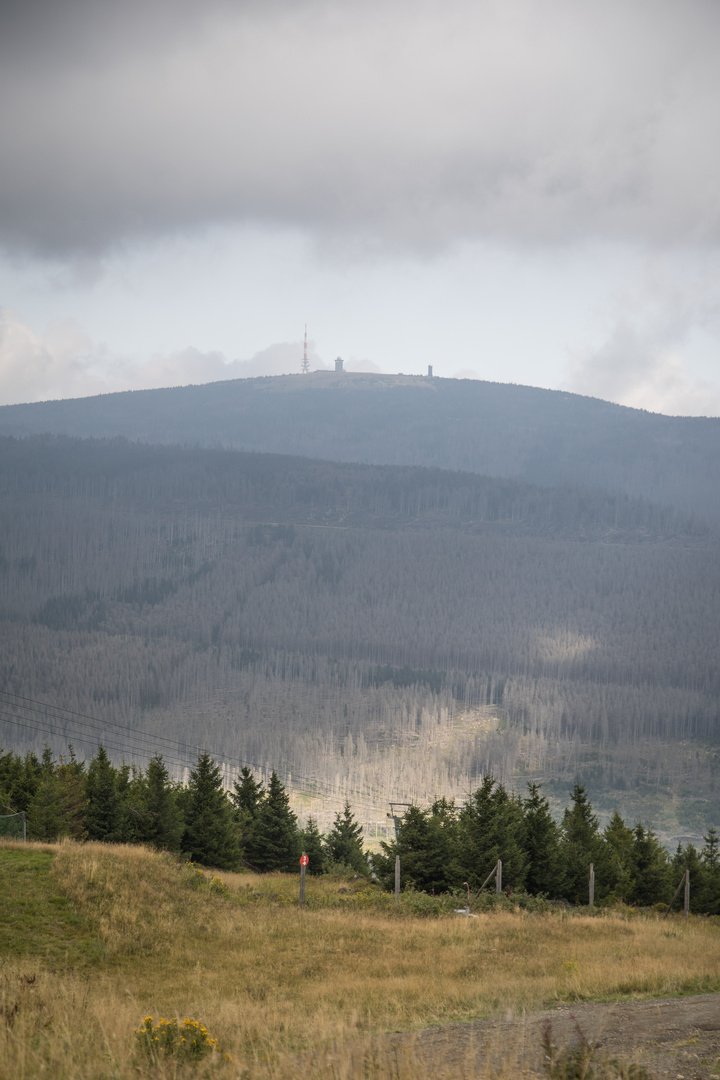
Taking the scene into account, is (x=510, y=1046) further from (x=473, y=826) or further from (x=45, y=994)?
(x=473, y=826)

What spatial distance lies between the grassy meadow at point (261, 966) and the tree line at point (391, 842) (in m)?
10.9

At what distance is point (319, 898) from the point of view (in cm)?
3450

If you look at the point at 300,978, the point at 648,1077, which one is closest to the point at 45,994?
the point at 300,978

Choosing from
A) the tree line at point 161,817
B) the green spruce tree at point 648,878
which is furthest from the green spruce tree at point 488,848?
the green spruce tree at point 648,878

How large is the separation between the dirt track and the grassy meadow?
1.55ft

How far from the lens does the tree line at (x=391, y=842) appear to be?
1779 inches

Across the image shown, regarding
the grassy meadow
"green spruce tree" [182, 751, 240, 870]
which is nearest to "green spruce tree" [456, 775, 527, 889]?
the grassy meadow

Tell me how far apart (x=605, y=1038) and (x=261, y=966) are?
10.7 metres

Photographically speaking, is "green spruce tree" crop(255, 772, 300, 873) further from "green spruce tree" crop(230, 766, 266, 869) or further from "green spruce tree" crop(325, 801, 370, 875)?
"green spruce tree" crop(325, 801, 370, 875)

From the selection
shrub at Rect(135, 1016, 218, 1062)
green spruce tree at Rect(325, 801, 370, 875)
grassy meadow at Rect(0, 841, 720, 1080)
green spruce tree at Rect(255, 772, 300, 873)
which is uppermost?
shrub at Rect(135, 1016, 218, 1062)

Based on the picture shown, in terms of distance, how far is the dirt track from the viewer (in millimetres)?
11031

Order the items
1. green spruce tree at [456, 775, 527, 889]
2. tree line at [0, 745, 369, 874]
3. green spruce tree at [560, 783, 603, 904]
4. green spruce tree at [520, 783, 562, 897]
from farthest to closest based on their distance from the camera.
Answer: tree line at [0, 745, 369, 874] < green spruce tree at [560, 783, 603, 904] < green spruce tree at [520, 783, 562, 897] < green spruce tree at [456, 775, 527, 889]

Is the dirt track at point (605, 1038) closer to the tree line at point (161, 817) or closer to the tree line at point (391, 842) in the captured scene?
the tree line at point (391, 842)

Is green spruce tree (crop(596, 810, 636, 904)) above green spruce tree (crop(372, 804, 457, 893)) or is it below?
below
